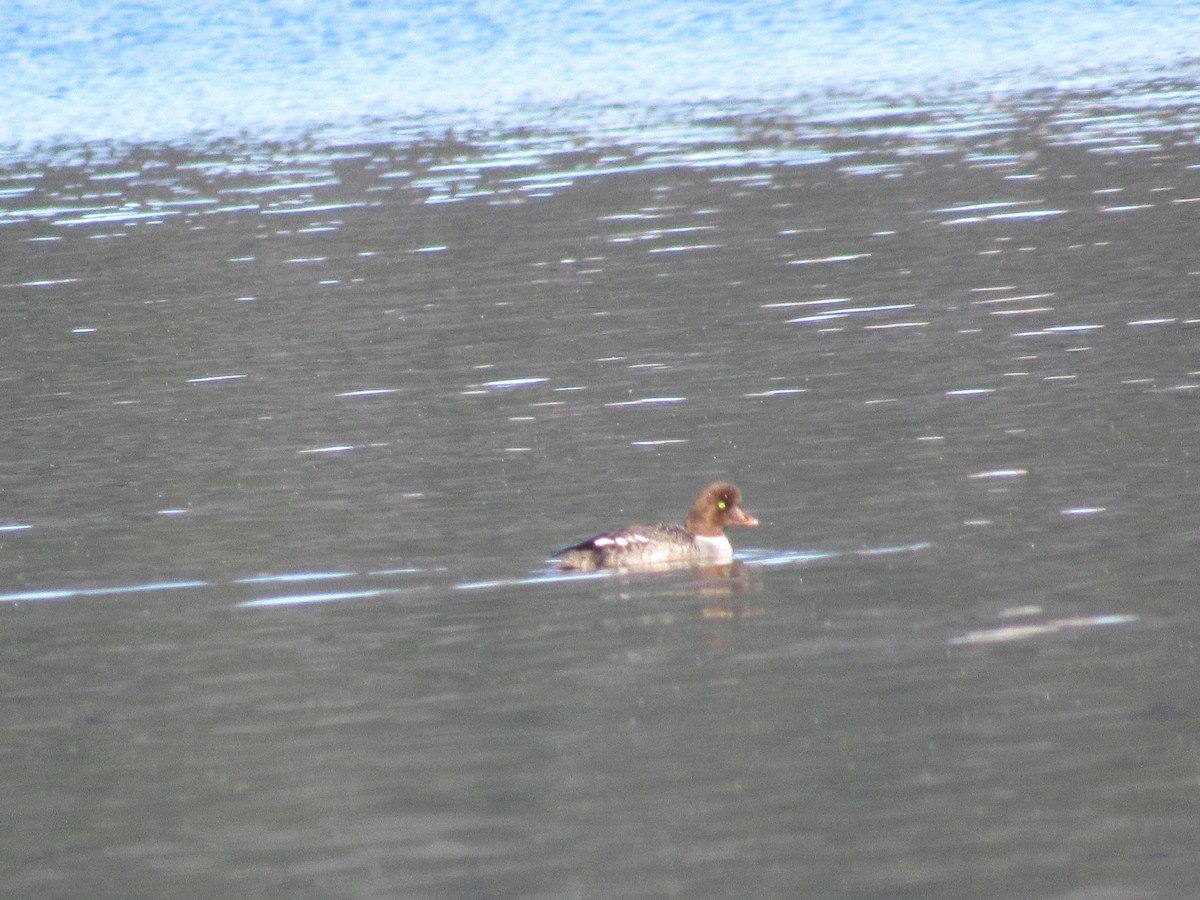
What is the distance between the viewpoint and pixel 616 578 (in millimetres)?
14586

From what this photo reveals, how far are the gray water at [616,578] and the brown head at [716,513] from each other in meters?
0.38

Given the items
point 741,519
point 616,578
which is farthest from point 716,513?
point 616,578

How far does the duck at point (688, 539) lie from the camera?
48.3 ft

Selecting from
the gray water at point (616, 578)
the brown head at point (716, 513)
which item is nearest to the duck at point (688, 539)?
the brown head at point (716, 513)

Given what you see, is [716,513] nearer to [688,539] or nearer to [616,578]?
[688,539]

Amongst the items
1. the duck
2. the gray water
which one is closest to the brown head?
the duck

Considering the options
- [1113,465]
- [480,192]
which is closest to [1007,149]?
[480,192]

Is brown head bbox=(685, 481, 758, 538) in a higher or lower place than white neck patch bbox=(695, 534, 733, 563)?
higher

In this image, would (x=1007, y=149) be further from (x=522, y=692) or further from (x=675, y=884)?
(x=675, y=884)

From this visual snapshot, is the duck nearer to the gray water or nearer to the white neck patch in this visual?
the white neck patch

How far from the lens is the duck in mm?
14727

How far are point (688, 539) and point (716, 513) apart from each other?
26 cm

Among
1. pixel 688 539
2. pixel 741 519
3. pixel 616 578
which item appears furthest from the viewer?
pixel 741 519

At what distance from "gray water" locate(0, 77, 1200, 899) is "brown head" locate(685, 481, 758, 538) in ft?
1.26
